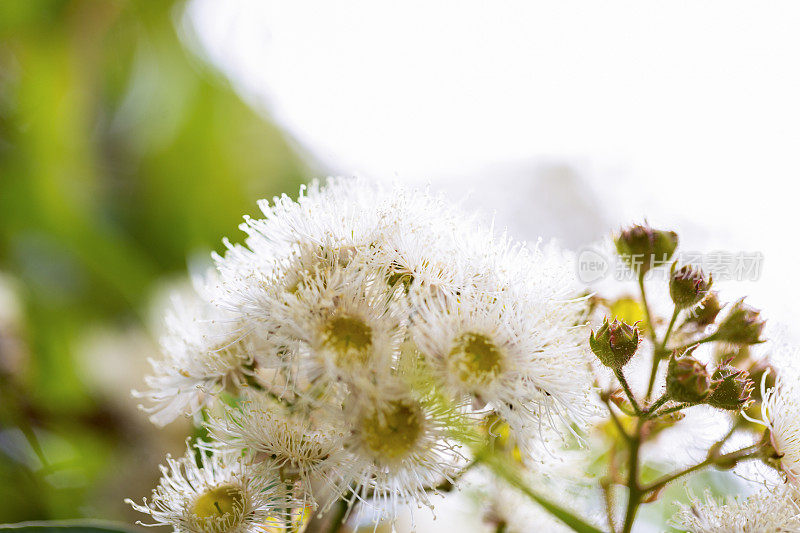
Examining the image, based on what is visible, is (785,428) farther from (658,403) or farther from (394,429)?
(394,429)

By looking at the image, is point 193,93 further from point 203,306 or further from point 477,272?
point 477,272

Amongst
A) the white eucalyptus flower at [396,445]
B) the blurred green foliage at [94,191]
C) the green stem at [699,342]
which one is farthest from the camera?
the blurred green foliage at [94,191]

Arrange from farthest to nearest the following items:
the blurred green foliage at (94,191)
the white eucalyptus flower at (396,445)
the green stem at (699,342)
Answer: the blurred green foliage at (94,191) < the green stem at (699,342) < the white eucalyptus flower at (396,445)

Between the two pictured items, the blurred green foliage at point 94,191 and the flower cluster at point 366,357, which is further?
the blurred green foliage at point 94,191

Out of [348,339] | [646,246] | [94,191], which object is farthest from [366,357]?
[94,191]

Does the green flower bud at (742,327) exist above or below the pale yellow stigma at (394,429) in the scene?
above

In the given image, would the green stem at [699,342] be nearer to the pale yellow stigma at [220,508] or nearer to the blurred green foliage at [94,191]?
the pale yellow stigma at [220,508]

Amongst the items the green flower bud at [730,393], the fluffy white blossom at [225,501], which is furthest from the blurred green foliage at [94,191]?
the green flower bud at [730,393]

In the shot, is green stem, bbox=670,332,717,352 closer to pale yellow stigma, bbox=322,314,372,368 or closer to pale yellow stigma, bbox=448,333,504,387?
pale yellow stigma, bbox=448,333,504,387
